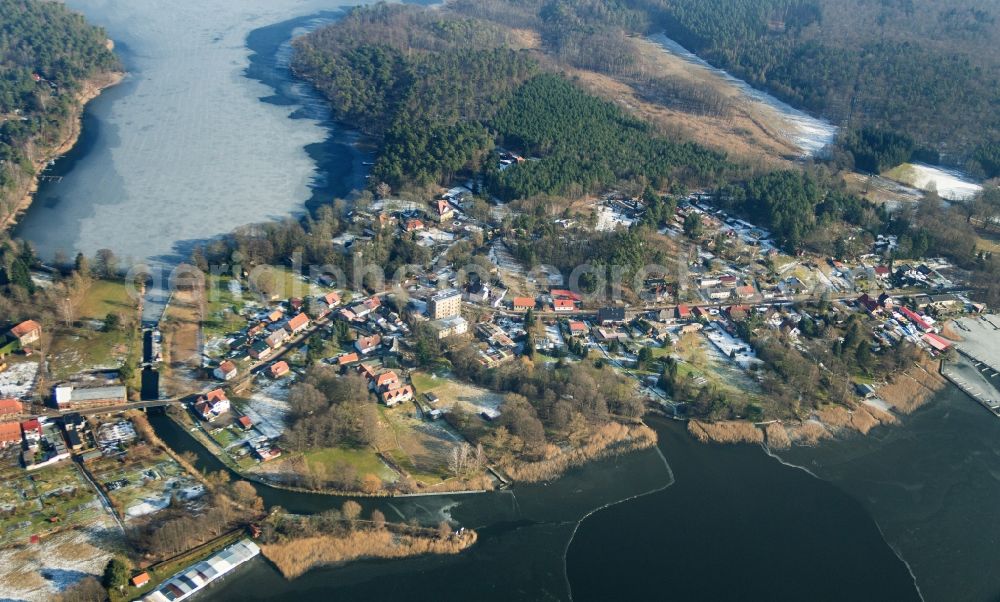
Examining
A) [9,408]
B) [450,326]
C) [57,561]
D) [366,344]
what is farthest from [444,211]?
[57,561]

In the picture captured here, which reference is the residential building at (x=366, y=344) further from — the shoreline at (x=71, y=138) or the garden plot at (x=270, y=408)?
the shoreline at (x=71, y=138)

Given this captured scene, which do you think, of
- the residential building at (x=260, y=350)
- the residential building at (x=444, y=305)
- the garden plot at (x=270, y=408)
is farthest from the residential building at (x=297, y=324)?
the residential building at (x=444, y=305)

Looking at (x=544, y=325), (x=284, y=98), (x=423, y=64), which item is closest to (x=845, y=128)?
(x=423, y=64)

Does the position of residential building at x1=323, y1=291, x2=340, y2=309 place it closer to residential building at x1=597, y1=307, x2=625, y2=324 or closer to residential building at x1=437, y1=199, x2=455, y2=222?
residential building at x1=437, y1=199, x2=455, y2=222

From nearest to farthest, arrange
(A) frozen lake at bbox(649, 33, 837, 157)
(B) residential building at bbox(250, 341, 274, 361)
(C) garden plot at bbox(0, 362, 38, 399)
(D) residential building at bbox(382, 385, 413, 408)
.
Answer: (C) garden plot at bbox(0, 362, 38, 399), (D) residential building at bbox(382, 385, 413, 408), (B) residential building at bbox(250, 341, 274, 361), (A) frozen lake at bbox(649, 33, 837, 157)

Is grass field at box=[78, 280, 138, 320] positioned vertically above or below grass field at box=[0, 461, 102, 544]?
above

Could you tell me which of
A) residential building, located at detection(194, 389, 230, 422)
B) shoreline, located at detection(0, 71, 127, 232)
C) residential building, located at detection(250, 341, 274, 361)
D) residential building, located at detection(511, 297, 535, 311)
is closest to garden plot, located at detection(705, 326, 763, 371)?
residential building, located at detection(511, 297, 535, 311)
